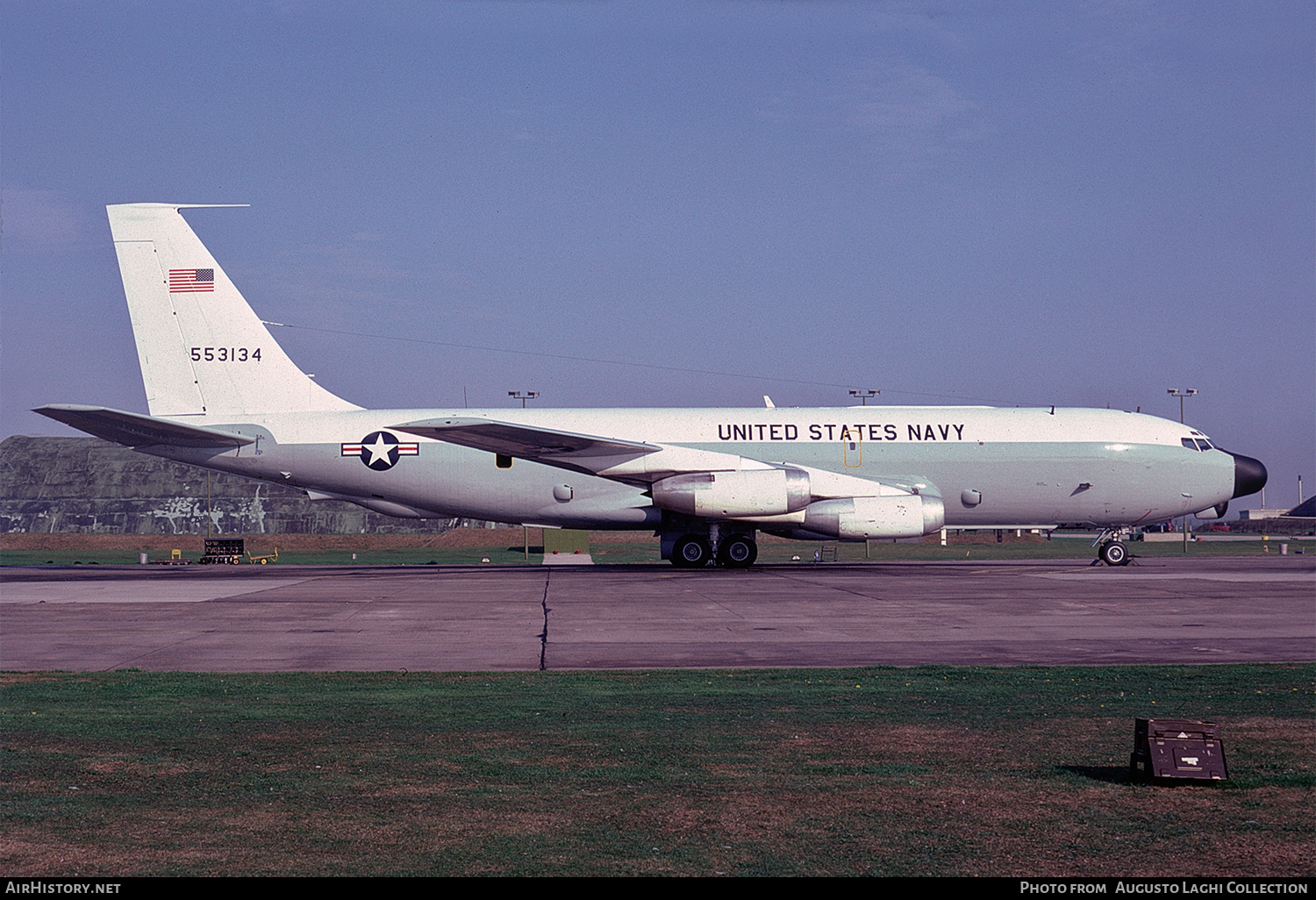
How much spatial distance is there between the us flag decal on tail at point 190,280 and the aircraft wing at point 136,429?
4.05 meters

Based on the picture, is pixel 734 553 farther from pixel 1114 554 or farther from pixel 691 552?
pixel 1114 554

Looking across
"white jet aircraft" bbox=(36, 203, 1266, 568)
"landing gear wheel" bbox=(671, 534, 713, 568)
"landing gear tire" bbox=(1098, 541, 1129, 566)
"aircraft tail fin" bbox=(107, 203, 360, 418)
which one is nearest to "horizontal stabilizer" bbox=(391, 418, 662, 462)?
"white jet aircraft" bbox=(36, 203, 1266, 568)

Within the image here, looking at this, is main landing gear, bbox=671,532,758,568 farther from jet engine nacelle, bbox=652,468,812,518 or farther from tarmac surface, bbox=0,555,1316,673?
tarmac surface, bbox=0,555,1316,673

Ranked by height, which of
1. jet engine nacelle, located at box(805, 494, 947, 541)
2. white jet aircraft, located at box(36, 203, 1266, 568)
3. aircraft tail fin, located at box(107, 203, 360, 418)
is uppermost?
aircraft tail fin, located at box(107, 203, 360, 418)

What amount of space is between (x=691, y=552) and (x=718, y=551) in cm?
81

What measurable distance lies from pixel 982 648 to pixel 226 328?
25.9 meters

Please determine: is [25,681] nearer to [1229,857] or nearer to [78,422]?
[1229,857]

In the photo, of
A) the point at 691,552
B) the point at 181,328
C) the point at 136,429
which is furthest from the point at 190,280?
the point at 691,552

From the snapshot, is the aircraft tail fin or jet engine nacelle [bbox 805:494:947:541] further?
the aircraft tail fin

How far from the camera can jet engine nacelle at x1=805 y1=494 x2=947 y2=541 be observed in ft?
99.7

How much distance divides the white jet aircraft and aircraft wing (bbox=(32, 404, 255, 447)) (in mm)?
136

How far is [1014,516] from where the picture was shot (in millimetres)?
33812

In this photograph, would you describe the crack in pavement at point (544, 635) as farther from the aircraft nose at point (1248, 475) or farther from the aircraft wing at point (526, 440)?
the aircraft nose at point (1248, 475)
